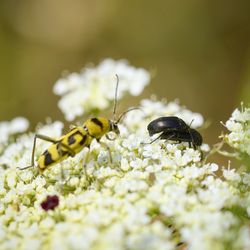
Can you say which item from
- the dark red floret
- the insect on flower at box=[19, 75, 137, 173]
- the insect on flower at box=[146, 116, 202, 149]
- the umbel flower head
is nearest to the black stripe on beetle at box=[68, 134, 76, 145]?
the insect on flower at box=[19, 75, 137, 173]

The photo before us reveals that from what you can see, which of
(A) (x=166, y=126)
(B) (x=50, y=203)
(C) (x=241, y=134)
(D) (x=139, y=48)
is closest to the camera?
(B) (x=50, y=203)

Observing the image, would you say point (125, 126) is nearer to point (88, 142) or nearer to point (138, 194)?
point (88, 142)

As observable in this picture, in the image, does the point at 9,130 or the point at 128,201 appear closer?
the point at 128,201

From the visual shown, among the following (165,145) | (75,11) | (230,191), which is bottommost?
(230,191)

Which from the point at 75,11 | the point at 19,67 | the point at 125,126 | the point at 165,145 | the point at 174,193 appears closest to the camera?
the point at 174,193

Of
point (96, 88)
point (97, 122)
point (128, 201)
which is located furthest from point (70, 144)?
point (96, 88)

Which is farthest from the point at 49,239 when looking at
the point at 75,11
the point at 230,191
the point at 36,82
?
the point at 75,11

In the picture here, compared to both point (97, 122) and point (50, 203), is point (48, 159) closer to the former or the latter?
point (50, 203)

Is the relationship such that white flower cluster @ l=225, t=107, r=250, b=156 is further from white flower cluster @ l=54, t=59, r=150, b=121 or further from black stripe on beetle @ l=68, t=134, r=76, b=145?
white flower cluster @ l=54, t=59, r=150, b=121
